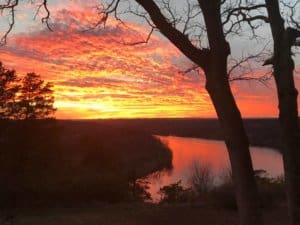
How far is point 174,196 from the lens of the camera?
72.6 ft

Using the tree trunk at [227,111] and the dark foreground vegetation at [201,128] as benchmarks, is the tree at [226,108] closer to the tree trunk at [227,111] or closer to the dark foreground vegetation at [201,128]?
the tree trunk at [227,111]

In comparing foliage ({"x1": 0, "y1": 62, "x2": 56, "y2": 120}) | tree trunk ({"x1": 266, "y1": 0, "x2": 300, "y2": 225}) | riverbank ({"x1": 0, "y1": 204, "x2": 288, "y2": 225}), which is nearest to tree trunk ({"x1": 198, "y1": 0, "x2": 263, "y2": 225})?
tree trunk ({"x1": 266, "y1": 0, "x2": 300, "y2": 225})

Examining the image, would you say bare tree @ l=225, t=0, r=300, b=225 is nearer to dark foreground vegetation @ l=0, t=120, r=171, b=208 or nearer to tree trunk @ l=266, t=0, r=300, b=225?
tree trunk @ l=266, t=0, r=300, b=225

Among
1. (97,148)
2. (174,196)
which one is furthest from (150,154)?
(174,196)

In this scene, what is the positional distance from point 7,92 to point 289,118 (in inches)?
1206

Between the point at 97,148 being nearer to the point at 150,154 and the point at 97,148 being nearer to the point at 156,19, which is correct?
the point at 150,154

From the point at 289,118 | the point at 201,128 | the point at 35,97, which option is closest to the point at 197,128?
the point at 201,128

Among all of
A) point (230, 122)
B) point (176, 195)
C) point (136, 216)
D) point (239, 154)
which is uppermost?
point (230, 122)

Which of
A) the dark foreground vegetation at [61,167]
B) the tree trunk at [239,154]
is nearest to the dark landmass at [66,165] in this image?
the dark foreground vegetation at [61,167]

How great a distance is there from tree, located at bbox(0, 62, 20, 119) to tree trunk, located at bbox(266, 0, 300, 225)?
29.4 m

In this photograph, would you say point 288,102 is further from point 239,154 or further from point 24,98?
point 24,98

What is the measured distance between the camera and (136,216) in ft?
51.0

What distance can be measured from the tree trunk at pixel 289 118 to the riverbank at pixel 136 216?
597 cm

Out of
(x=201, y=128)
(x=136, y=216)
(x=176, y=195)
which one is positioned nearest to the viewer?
(x=136, y=216)
